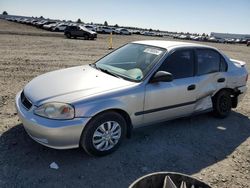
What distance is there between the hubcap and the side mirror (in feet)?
3.07

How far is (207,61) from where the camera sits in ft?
17.6

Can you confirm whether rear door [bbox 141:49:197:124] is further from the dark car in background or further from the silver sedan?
the dark car in background

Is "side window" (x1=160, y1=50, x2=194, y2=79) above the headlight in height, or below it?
above

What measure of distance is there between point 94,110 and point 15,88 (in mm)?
4098

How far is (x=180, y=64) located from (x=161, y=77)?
0.77 metres

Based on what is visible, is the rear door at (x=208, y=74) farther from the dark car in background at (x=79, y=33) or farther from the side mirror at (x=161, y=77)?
the dark car in background at (x=79, y=33)

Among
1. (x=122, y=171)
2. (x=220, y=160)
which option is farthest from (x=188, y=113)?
(x=122, y=171)

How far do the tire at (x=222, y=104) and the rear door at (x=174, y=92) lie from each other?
872mm

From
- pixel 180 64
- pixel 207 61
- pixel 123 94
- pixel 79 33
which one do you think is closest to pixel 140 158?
pixel 123 94

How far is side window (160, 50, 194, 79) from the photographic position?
462 centimetres

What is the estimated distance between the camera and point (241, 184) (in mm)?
3668

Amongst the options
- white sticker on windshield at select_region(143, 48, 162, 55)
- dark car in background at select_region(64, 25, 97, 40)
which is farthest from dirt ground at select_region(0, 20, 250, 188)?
dark car in background at select_region(64, 25, 97, 40)

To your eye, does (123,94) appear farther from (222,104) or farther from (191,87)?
(222,104)

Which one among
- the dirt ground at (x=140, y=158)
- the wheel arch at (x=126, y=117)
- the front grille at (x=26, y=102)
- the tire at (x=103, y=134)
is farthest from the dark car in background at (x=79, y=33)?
the tire at (x=103, y=134)
